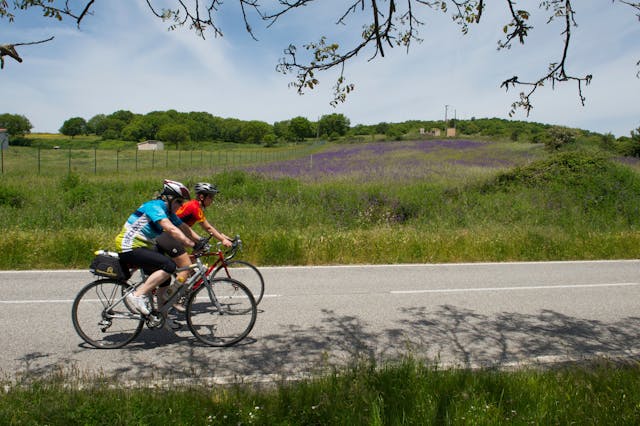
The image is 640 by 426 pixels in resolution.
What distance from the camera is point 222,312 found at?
228 inches

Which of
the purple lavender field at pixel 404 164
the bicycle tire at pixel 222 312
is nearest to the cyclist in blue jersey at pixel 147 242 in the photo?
the bicycle tire at pixel 222 312

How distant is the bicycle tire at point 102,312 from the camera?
18.0 ft

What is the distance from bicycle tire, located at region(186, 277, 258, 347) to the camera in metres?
5.64

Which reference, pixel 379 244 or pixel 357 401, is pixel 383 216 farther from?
pixel 357 401

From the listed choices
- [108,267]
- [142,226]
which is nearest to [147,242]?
[142,226]

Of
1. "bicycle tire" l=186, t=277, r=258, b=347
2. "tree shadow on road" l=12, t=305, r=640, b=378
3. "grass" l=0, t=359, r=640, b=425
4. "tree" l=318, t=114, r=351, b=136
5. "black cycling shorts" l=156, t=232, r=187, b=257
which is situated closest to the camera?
"grass" l=0, t=359, r=640, b=425

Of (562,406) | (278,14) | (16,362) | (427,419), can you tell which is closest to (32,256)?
(16,362)

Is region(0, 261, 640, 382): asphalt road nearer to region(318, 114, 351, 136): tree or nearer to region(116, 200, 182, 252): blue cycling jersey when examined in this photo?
region(116, 200, 182, 252): blue cycling jersey

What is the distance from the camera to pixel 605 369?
14.7ft

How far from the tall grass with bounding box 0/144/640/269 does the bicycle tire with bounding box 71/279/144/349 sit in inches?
186

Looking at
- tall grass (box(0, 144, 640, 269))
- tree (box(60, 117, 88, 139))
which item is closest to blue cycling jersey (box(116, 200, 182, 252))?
tall grass (box(0, 144, 640, 269))

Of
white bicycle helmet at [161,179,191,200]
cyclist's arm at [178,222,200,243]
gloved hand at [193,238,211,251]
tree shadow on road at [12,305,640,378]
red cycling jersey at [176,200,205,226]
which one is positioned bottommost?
tree shadow on road at [12,305,640,378]

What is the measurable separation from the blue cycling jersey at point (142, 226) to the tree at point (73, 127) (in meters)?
143

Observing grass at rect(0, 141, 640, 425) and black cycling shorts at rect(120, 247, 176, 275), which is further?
black cycling shorts at rect(120, 247, 176, 275)
